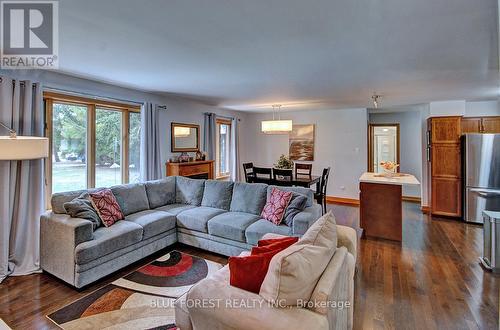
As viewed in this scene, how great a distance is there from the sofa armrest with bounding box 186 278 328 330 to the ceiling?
1.74 m

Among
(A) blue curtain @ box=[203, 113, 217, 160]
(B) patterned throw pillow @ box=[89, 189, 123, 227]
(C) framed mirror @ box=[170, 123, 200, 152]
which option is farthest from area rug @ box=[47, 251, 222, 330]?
(A) blue curtain @ box=[203, 113, 217, 160]

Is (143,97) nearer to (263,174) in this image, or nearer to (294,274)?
(263,174)

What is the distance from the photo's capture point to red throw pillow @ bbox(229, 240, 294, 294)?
149cm

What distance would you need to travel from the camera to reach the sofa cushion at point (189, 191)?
4133 millimetres

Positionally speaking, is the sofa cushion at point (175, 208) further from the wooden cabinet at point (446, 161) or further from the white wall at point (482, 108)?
the white wall at point (482, 108)

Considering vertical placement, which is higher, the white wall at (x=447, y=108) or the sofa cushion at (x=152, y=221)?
the white wall at (x=447, y=108)

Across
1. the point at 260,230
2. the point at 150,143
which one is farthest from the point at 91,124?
the point at 260,230

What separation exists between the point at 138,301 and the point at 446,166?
5.79 metres

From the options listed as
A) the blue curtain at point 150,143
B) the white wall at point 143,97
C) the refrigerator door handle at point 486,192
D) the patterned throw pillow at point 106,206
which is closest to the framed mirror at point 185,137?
the white wall at point 143,97

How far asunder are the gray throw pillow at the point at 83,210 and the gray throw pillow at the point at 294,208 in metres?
2.19

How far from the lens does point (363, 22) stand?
6.22 ft

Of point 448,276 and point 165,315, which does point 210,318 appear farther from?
point 448,276

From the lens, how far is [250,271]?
151 centimetres

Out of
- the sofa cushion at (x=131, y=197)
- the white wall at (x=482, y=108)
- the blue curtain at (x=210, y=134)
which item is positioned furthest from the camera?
the blue curtain at (x=210, y=134)
